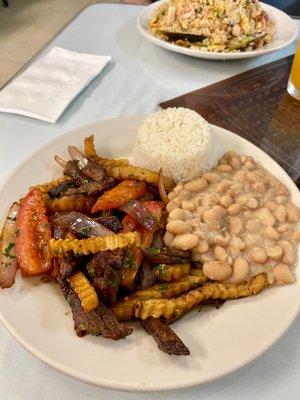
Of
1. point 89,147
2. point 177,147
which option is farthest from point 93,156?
point 177,147

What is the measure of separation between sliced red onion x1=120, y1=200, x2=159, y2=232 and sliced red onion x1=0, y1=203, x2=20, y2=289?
300 mm

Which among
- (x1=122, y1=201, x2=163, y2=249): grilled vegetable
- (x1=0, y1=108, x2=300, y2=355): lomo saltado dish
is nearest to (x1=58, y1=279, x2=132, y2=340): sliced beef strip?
(x1=0, y1=108, x2=300, y2=355): lomo saltado dish

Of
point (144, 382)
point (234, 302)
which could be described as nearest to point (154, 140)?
point (234, 302)

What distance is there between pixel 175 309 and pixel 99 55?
1510 mm

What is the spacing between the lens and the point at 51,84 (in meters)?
1.83

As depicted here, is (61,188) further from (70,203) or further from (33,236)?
(33,236)

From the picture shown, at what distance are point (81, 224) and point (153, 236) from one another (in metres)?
0.20

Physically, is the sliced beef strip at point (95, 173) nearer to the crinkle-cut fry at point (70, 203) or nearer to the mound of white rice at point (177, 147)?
the crinkle-cut fry at point (70, 203)

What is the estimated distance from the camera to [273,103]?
175 cm

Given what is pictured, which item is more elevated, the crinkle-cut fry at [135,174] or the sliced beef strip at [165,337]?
the crinkle-cut fry at [135,174]

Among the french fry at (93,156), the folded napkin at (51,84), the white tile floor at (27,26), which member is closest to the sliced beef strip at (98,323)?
the french fry at (93,156)

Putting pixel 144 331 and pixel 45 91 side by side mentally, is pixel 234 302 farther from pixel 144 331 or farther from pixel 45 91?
pixel 45 91

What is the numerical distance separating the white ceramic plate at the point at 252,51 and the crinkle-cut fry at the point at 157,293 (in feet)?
3.84

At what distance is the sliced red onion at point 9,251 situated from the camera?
99 cm
